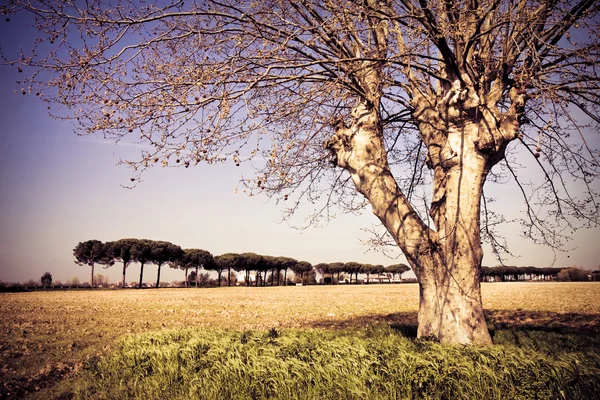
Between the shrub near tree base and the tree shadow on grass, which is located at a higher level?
the shrub near tree base

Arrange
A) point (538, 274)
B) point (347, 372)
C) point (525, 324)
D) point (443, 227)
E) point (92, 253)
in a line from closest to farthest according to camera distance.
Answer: point (347, 372)
point (443, 227)
point (525, 324)
point (92, 253)
point (538, 274)

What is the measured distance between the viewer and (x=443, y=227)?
651 centimetres

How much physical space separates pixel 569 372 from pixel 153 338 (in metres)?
6.80

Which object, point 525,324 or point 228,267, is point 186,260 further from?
point 525,324

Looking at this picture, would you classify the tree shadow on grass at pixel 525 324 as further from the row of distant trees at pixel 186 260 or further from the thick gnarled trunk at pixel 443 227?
the row of distant trees at pixel 186 260

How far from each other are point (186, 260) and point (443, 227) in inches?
3099

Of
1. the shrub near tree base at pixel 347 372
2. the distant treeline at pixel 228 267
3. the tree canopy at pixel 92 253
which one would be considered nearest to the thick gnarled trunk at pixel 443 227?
the shrub near tree base at pixel 347 372

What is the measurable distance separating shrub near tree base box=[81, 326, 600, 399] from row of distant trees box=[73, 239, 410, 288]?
68225 millimetres

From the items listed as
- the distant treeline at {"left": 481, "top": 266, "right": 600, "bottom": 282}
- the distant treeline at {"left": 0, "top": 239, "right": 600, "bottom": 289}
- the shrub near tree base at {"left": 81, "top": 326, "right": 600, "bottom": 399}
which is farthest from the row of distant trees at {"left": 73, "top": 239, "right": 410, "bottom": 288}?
the shrub near tree base at {"left": 81, "top": 326, "right": 600, "bottom": 399}

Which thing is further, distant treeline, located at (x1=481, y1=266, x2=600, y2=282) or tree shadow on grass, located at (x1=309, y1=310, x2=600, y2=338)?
distant treeline, located at (x1=481, y1=266, x2=600, y2=282)

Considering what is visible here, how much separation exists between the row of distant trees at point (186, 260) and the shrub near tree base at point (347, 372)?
68225mm

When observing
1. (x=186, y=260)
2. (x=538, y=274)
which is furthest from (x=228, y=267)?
(x=538, y=274)

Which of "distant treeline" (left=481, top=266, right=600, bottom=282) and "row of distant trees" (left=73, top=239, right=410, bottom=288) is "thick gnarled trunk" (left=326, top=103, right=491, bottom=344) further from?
"distant treeline" (left=481, top=266, right=600, bottom=282)

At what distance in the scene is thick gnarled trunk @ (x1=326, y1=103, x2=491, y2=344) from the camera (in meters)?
5.95
